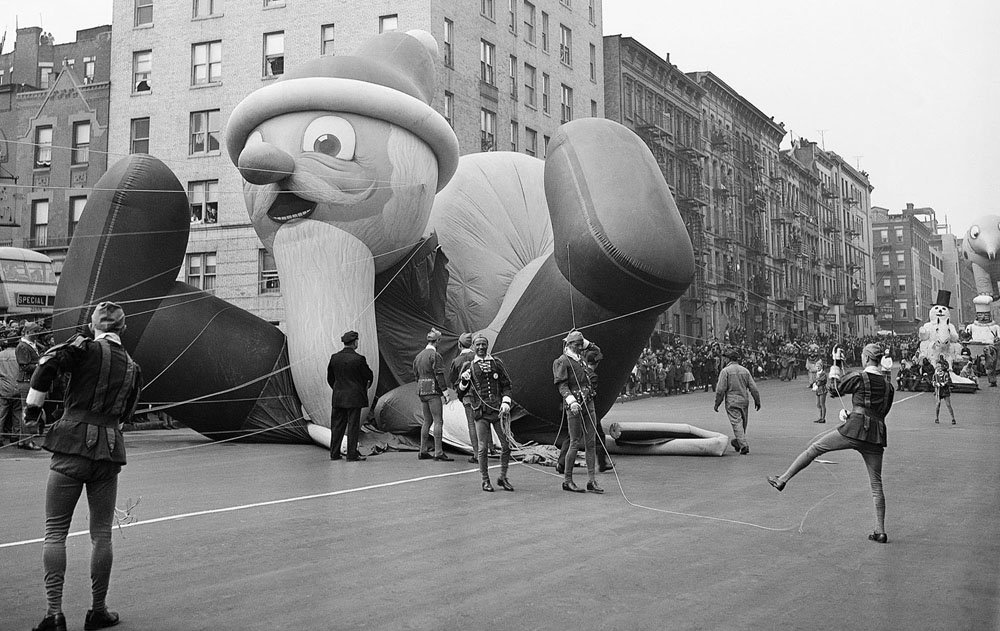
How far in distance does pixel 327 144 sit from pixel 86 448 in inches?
336

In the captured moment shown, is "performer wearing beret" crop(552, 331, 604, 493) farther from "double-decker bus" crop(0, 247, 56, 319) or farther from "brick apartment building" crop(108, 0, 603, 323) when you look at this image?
"brick apartment building" crop(108, 0, 603, 323)

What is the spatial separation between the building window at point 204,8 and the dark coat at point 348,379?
2764 cm

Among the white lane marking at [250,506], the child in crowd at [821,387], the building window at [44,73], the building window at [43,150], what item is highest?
the building window at [44,73]

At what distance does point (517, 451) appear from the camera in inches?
472

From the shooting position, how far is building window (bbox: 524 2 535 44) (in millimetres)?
39156

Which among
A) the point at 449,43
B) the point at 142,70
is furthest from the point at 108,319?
the point at 142,70

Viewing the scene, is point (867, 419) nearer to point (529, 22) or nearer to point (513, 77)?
point (513, 77)

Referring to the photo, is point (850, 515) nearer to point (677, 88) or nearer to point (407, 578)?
point (407, 578)

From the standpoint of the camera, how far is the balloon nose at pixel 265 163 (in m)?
12.2

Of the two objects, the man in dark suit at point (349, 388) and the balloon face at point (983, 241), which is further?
the man in dark suit at point (349, 388)

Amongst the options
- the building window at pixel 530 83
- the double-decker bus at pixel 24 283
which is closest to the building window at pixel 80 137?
the double-decker bus at pixel 24 283

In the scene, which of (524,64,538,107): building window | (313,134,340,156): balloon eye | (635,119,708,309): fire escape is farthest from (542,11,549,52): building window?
(313,134,340,156): balloon eye

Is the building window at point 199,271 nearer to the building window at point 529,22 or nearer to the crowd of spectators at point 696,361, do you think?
the crowd of spectators at point 696,361

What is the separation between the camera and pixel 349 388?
11.8 m
